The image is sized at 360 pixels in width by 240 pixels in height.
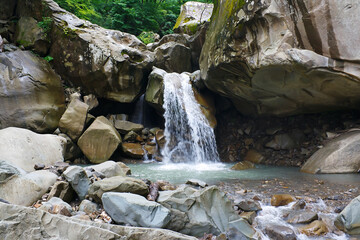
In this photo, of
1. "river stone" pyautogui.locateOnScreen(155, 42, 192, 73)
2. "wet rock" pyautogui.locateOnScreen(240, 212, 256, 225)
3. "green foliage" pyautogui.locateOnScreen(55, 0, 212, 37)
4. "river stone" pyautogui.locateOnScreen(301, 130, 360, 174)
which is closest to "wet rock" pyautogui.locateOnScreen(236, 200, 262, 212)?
"wet rock" pyautogui.locateOnScreen(240, 212, 256, 225)

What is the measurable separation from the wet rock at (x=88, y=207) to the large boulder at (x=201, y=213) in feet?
2.62

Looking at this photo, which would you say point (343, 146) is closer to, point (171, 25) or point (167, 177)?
point (167, 177)

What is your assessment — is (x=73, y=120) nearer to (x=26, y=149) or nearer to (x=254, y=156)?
(x=26, y=149)

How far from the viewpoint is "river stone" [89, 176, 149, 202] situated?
340 cm

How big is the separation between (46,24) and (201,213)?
9.66m

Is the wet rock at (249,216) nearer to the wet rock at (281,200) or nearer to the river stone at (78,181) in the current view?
the wet rock at (281,200)

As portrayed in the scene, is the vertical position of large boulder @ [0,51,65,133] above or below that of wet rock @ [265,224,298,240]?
above

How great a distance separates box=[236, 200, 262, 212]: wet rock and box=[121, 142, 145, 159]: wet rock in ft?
19.1

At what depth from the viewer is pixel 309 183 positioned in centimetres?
570

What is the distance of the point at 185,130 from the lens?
32.3 ft

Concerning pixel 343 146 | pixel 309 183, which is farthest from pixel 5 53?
pixel 343 146

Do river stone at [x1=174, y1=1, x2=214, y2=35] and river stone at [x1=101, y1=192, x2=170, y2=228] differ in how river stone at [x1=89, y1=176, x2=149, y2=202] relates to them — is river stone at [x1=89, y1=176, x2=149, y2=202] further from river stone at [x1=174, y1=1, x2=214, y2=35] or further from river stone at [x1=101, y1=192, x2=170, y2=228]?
river stone at [x1=174, y1=1, x2=214, y2=35]

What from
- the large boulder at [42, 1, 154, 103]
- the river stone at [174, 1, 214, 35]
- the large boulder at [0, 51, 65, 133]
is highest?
the river stone at [174, 1, 214, 35]

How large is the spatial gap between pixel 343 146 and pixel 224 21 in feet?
15.4
